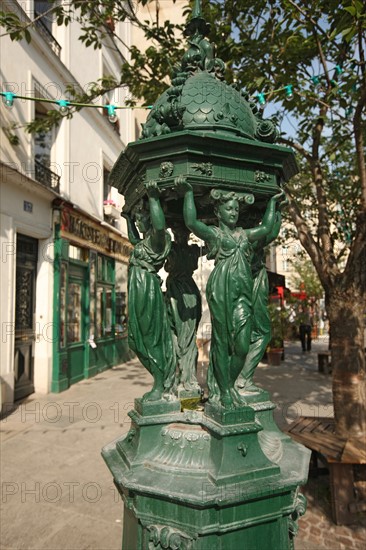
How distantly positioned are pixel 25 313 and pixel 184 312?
6792mm

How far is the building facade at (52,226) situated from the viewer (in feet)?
25.2

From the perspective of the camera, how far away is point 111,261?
12844mm

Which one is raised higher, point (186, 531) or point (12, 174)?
point (12, 174)

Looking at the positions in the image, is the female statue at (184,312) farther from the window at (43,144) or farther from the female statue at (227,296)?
the window at (43,144)

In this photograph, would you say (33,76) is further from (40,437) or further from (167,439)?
(167,439)

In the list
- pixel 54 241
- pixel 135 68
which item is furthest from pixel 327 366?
pixel 135 68

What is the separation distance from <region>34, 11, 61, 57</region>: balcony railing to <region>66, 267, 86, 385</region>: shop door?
5.39 meters

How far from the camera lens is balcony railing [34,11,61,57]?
29.8 feet

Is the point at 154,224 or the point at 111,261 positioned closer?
the point at 154,224

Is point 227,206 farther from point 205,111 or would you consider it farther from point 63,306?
point 63,306

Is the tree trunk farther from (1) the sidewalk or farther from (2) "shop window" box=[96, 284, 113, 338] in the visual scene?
(2) "shop window" box=[96, 284, 113, 338]

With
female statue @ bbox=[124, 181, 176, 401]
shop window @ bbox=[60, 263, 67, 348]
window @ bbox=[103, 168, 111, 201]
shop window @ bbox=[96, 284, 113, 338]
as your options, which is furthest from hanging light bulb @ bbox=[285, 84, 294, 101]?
window @ bbox=[103, 168, 111, 201]

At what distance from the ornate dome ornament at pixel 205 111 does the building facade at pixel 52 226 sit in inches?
211

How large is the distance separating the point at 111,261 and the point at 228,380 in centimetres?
1101
